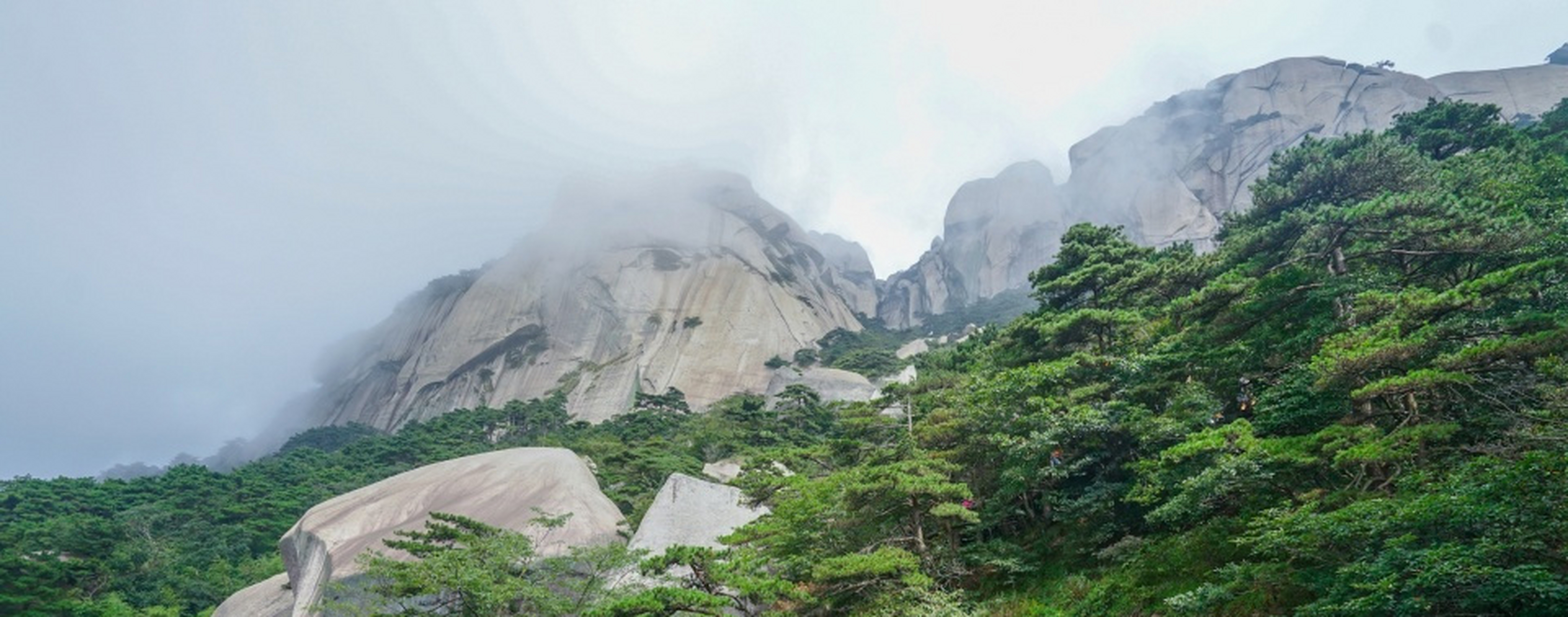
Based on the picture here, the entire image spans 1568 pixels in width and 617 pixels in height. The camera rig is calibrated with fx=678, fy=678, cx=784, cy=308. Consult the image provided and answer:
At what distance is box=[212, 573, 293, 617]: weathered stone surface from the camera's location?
60.0ft

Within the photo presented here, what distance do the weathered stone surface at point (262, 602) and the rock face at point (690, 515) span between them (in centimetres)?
997

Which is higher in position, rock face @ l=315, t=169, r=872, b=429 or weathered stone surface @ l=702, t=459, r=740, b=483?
rock face @ l=315, t=169, r=872, b=429

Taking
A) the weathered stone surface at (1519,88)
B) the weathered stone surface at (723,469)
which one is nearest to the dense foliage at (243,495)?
the weathered stone surface at (723,469)

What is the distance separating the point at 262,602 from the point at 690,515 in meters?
12.9

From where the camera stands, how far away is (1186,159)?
7000 centimetres

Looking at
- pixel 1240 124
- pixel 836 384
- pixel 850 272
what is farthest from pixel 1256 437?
pixel 850 272

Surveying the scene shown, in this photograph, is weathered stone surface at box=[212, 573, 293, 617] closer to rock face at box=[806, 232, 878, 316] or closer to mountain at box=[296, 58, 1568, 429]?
mountain at box=[296, 58, 1568, 429]

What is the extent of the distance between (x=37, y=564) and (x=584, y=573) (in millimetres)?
24942

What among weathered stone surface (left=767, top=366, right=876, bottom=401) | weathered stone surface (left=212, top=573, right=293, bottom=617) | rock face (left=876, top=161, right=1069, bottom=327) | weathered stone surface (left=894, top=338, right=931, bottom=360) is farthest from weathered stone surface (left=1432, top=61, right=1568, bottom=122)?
weathered stone surface (left=212, top=573, right=293, bottom=617)

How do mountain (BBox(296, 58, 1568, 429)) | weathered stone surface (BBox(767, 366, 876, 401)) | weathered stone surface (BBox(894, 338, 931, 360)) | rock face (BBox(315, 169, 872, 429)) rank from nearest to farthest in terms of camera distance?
weathered stone surface (BBox(767, 366, 876, 401))
weathered stone surface (BBox(894, 338, 931, 360))
rock face (BBox(315, 169, 872, 429))
mountain (BBox(296, 58, 1568, 429))

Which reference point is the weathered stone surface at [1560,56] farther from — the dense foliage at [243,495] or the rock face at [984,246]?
the dense foliage at [243,495]

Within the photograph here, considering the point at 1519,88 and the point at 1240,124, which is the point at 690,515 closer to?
the point at 1240,124

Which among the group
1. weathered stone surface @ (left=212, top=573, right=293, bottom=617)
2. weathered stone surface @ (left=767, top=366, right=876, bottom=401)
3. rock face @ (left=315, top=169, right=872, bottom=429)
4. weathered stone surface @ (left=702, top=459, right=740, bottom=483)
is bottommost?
weathered stone surface @ (left=212, top=573, right=293, bottom=617)

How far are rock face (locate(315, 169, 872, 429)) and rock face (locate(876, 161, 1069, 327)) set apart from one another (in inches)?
760
